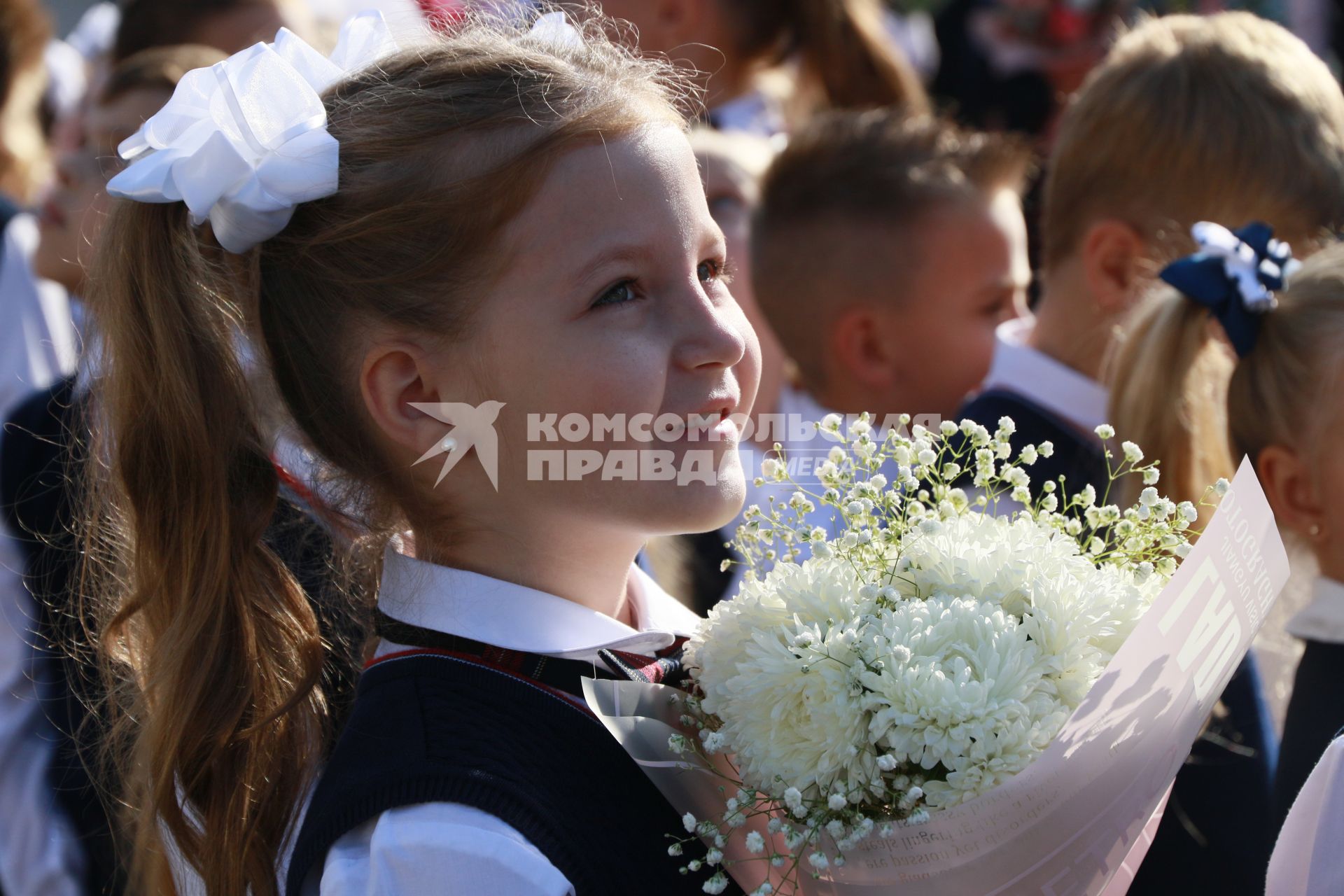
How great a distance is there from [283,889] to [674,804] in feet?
1.76

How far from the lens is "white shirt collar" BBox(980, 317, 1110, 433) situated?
265 centimetres

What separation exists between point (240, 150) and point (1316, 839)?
59.4 inches

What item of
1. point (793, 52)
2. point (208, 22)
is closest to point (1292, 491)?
point (793, 52)

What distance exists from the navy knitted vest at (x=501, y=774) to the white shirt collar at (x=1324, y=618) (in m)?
1.10

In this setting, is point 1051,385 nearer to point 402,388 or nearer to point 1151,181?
point 1151,181

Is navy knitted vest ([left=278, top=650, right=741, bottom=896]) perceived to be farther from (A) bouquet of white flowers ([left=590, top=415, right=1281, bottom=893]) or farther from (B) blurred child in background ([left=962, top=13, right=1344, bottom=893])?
(B) blurred child in background ([left=962, top=13, right=1344, bottom=893])

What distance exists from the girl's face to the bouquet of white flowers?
0.44ft

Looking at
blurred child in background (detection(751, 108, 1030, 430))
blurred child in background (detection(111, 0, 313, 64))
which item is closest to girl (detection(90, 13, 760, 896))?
blurred child in background (detection(751, 108, 1030, 430))

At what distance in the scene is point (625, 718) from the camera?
1418 mm

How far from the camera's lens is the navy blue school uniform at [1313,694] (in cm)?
189

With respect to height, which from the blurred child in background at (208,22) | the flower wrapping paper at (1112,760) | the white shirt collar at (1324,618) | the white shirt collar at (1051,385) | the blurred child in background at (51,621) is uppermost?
the flower wrapping paper at (1112,760)

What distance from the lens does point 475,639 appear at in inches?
59.9

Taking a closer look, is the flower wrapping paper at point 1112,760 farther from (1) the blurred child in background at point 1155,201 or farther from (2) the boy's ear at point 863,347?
(2) the boy's ear at point 863,347

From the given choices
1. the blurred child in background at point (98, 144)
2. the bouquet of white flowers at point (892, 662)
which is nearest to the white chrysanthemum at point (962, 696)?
the bouquet of white flowers at point (892, 662)
